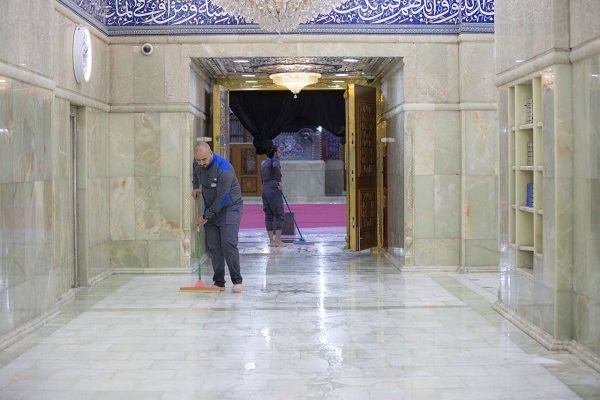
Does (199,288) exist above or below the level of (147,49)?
below

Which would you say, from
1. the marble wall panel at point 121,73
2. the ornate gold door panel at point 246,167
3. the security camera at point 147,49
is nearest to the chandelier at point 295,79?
the security camera at point 147,49

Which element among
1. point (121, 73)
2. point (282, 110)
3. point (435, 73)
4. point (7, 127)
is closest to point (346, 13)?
point (435, 73)

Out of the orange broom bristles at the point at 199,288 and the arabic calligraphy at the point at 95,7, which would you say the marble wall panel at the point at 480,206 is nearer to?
the orange broom bristles at the point at 199,288

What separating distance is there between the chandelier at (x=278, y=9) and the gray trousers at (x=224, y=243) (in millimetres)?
1655

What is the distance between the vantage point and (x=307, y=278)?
327 inches

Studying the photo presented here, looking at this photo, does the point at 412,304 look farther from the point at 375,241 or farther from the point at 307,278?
the point at 375,241

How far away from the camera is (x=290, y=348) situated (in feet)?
17.1

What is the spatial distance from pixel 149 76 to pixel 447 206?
3.30 m

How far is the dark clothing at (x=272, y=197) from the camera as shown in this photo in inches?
445

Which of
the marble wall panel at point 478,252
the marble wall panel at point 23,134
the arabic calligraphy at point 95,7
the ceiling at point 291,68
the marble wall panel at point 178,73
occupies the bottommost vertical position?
the marble wall panel at point 478,252

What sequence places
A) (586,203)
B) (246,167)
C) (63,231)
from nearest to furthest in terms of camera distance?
1. (586,203)
2. (63,231)
3. (246,167)

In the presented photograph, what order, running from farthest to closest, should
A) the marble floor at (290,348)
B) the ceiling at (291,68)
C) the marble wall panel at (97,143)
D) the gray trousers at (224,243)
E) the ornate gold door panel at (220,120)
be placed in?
the ornate gold door panel at (220,120) → the ceiling at (291,68) → the marble wall panel at (97,143) → the gray trousers at (224,243) → the marble floor at (290,348)

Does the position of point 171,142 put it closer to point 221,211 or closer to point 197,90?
point 197,90

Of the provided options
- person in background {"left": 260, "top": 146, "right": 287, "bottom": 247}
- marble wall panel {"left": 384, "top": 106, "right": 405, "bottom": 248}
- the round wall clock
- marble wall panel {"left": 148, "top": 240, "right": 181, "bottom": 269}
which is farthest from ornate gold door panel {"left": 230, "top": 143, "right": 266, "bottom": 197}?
the round wall clock
